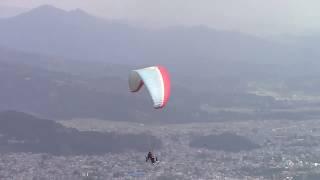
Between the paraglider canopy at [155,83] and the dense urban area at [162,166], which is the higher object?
the dense urban area at [162,166]

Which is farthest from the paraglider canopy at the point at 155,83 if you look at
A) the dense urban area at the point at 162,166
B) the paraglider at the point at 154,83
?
the dense urban area at the point at 162,166

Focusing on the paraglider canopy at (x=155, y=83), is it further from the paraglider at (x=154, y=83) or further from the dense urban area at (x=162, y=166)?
the dense urban area at (x=162, y=166)

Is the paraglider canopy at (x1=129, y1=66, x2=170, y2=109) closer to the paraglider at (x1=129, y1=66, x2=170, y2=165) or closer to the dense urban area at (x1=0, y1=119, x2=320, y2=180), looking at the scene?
the paraglider at (x1=129, y1=66, x2=170, y2=165)

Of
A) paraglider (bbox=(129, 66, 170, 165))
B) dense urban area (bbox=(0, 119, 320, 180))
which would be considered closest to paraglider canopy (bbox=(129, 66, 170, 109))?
paraglider (bbox=(129, 66, 170, 165))

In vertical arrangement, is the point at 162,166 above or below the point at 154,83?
above

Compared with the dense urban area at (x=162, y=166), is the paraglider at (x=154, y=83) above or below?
below

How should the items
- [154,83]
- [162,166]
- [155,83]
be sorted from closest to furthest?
[154,83], [155,83], [162,166]

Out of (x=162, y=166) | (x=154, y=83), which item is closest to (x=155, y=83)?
(x=154, y=83)

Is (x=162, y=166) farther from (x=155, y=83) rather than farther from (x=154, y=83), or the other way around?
(x=154, y=83)

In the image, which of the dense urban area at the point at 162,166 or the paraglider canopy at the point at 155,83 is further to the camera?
the dense urban area at the point at 162,166
